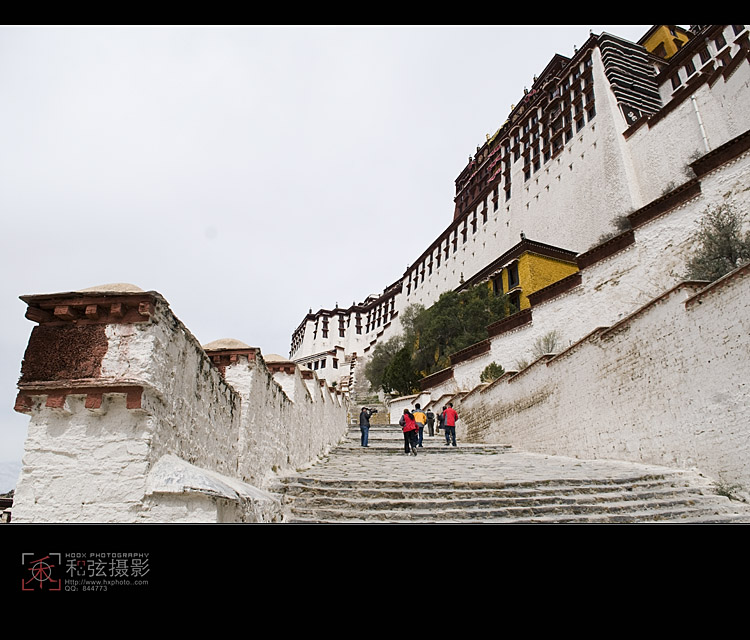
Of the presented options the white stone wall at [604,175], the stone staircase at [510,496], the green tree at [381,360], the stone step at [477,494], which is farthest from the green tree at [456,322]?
the stone step at [477,494]

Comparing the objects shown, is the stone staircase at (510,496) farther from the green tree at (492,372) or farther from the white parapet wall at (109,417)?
the green tree at (492,372)

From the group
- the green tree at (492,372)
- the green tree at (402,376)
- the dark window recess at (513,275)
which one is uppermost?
the dark window recess at (513,275)

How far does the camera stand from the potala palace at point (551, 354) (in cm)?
298

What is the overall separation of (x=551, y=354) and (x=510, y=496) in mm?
5943

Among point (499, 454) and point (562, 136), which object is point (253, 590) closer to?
point (499, 454)

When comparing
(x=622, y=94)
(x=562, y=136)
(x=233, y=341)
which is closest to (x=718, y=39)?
(x=622, y=94)

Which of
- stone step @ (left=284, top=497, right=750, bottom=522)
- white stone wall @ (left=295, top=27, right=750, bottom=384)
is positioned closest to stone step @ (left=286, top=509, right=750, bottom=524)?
stone step @ (left=284, top=497, right=750, bottom=522)

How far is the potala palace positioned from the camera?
2.98m

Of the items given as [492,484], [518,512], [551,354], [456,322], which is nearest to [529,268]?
[456,322]

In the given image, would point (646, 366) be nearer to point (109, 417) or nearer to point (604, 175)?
point (109, 417)

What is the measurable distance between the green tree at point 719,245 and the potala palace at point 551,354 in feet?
1.12

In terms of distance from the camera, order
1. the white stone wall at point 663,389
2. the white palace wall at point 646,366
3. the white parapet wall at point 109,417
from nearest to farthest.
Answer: the white parapet wall at point 109,417
the white stone wall at point 663,389
the white palace wall at point 646,366

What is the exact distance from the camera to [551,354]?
446 inches

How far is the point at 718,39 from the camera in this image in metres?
22.7
